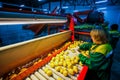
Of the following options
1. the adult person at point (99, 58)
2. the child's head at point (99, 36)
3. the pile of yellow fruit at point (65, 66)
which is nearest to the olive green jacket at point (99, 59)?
the adult person at point (99, 58)

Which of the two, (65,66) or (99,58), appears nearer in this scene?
(99,58)

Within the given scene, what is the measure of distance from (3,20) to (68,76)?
1291 mm

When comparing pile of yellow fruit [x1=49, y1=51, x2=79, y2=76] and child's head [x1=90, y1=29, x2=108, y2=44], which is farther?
child's head [x1=90, y1=29, x2=108, y2=44]

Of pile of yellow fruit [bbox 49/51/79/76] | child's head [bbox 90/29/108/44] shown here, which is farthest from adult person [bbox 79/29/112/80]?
pile of yellow fruit [bbox 49/51/79/76]

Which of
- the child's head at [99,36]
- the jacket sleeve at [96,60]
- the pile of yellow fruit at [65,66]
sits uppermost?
the child's head at [99,36]

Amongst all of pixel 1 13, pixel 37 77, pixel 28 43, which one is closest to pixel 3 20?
pixel 1 13

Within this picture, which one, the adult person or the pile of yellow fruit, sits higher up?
the adult person

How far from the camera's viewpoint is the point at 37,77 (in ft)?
5.91

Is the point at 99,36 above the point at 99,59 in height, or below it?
above

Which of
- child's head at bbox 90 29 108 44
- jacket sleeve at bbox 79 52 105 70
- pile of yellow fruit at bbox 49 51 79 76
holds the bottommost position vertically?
pile of yellow fruit at bbox 49 51 79 76

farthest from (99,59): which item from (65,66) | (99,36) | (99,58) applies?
(65,66)

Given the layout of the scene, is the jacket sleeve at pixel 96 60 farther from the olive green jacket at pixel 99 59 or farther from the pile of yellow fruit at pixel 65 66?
the pile of yellow fruit at pixel 65 66

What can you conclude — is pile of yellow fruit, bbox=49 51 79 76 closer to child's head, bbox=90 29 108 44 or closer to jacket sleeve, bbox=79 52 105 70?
jacket sleeve, bbox=79 52 105 70

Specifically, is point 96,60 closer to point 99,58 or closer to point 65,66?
point 99,58
